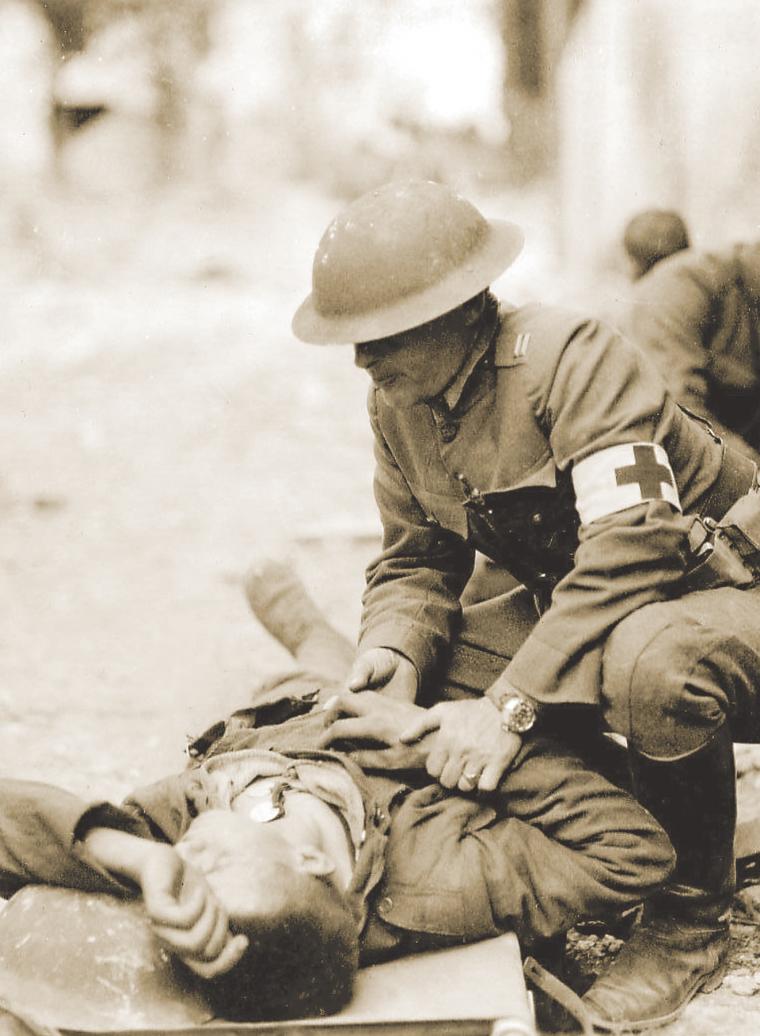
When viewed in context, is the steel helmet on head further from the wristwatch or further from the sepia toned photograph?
the wristwatch

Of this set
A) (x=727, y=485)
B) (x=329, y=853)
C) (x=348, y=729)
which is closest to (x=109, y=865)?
(x=329, y=853)

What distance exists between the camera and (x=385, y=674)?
3453mm

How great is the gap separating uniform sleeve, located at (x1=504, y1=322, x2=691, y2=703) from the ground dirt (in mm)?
867

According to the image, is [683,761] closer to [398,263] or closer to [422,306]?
[422,306]

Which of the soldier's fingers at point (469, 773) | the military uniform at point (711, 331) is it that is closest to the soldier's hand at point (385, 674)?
the soldier's fingers at point (469, 773)

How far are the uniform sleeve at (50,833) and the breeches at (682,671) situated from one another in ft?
3.56

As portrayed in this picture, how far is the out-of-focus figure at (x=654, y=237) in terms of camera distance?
7312 millimetres

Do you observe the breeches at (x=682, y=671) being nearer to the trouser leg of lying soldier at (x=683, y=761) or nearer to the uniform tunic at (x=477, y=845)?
the trouser leg of lying soldier at (x=683, y=761)

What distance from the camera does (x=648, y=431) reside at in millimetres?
3029

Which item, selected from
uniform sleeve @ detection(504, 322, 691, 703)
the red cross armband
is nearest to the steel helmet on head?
uniform sleeve @ detection(504, 322, 691, 703)

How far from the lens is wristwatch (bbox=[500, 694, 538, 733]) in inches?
118

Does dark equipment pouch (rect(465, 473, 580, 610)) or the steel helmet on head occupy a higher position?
the steel helmet on head

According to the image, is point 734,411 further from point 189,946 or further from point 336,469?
point 189,946

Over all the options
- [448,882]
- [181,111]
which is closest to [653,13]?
[448,882]
